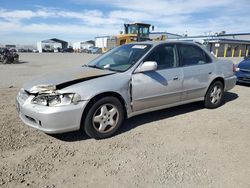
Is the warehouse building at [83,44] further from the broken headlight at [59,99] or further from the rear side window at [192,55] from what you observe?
the broken headlight at [59,99]

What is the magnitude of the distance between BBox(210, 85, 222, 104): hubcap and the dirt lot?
77 cm

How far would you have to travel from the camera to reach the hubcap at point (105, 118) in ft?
12.3

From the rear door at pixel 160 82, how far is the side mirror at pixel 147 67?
93mm

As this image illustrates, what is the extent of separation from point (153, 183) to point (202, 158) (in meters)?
0.94

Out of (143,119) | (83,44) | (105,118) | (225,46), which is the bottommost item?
(143,119)

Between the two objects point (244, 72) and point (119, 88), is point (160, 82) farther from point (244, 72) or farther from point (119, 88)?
point (244, 72)

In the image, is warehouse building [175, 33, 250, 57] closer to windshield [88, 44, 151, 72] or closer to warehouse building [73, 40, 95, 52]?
windshield [88, 44, 151, 72]

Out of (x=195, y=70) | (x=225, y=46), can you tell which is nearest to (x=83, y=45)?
(x=225, y=46)

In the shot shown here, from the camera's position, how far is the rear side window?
483 cm

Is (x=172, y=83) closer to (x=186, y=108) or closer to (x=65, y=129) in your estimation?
(x=186, y=108)

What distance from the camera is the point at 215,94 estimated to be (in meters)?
5.52

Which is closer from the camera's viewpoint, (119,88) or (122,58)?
(119,88)

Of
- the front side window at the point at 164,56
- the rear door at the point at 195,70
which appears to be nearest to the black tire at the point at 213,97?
the rear door at the point at 195,70

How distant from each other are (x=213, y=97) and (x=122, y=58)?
2.47 metres
